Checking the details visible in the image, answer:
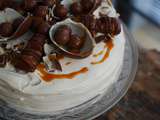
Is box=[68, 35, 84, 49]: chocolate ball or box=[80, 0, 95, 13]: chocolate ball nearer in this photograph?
box=[68, 35, 84, 49]: chocolate ball

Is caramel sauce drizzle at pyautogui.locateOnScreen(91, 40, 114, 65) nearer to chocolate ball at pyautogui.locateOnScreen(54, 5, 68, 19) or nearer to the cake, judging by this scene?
the cake

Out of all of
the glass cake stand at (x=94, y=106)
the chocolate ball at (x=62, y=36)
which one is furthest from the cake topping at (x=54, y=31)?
the glass cake stand at (x=94, y=106)

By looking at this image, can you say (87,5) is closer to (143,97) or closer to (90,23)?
(90,23)

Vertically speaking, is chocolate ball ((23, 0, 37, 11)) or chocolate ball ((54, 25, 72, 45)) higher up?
chocolate ball ((23, 0, 37, 11))

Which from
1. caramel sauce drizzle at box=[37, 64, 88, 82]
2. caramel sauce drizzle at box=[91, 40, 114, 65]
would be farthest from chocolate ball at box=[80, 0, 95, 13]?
caramel sauce drizzle at box=[37, 64, 88, 82]

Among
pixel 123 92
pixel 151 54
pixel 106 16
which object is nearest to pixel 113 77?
pixel 123 92

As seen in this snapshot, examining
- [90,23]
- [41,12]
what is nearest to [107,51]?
[90,23]
